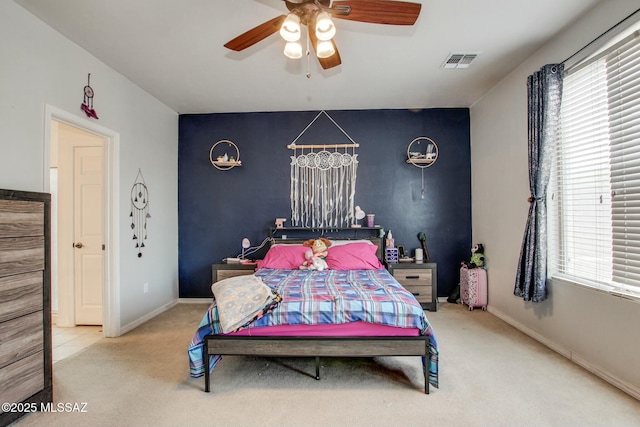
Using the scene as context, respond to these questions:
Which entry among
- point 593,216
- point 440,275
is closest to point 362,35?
point 593,216

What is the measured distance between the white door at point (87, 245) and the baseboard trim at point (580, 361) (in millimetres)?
4634

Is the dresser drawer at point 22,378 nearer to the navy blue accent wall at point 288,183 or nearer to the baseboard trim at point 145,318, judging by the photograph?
the baseboard trim at point 145,318

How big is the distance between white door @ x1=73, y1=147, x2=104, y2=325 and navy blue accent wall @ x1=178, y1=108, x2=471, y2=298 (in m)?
1.08

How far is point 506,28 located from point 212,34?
2.41 metres

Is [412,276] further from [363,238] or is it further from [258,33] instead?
[258,33]

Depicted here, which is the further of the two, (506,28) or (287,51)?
(506,28)

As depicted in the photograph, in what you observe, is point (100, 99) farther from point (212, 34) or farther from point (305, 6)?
point (305, 6)

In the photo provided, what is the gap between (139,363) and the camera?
8.43 ft

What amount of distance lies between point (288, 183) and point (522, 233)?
291cm

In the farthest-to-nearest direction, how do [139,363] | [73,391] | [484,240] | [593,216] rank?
[484,240] < [139,363] < [593,216] < [73,391]

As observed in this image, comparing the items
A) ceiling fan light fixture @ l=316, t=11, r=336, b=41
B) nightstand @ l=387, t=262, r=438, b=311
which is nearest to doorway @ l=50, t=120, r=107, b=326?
ceiling fan light fixture @ l=316, t=11, r=336, b=41

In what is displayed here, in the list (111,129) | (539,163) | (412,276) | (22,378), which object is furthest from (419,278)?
(111,129)

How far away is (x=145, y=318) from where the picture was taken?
143 inches

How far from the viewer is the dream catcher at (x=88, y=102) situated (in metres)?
2.79
